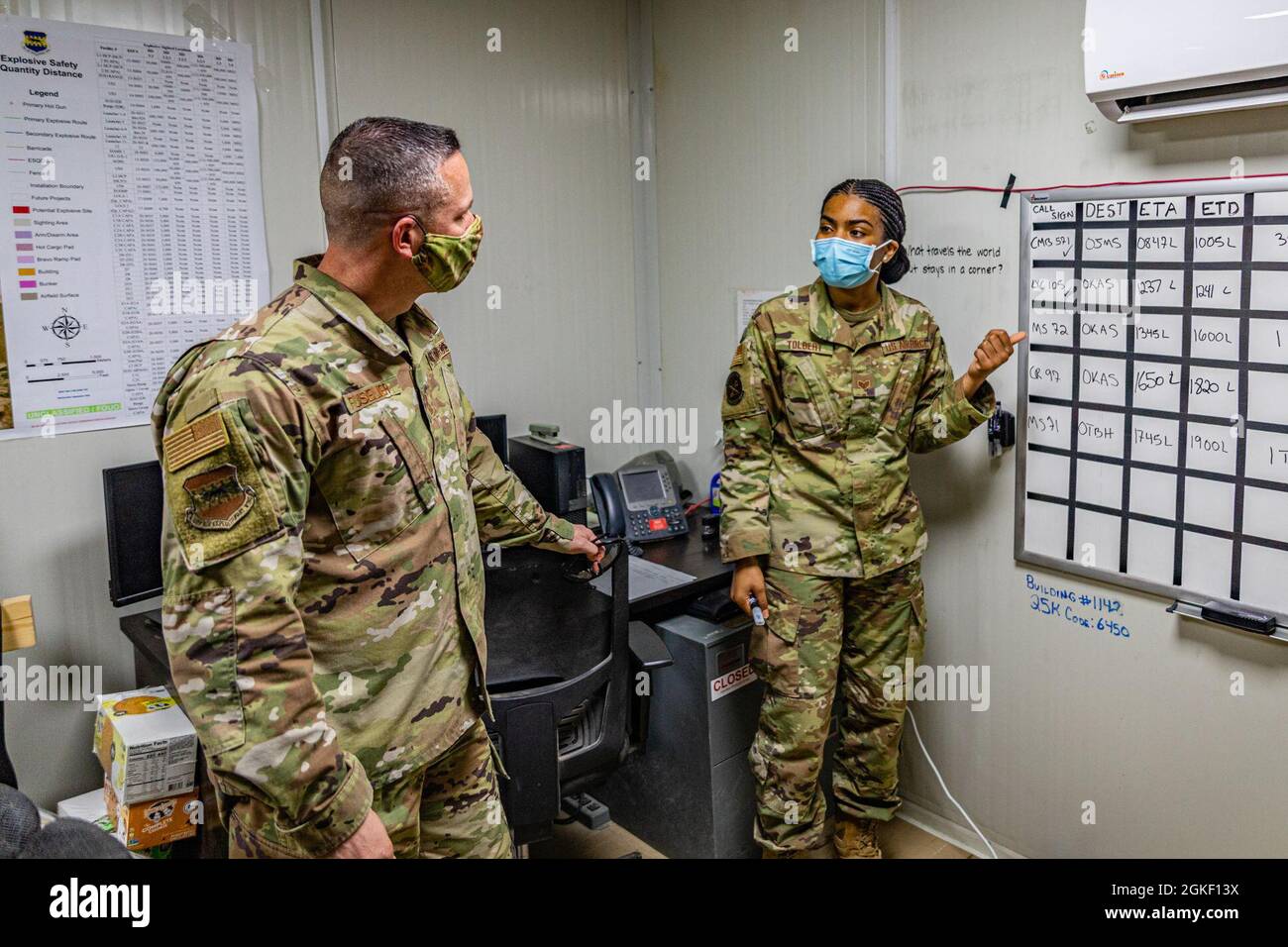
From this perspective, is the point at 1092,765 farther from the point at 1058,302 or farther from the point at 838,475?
the point at 1058,302

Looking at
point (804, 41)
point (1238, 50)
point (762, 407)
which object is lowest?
point (762, 407)

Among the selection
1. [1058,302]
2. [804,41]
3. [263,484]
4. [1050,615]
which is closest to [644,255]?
[804,41]

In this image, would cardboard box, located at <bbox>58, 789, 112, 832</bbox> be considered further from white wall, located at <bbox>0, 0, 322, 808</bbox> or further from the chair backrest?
the chair backrest

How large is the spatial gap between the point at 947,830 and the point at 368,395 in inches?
79.1

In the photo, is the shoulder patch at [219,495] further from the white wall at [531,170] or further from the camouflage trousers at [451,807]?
the white wall at [531,170]

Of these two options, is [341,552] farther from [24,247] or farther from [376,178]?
[24,247]

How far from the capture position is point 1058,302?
2123mm

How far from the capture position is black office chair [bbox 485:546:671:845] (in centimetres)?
181

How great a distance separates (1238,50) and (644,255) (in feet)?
6.13

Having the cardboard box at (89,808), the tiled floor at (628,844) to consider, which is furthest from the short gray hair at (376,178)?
the tiled floor at (628,844)

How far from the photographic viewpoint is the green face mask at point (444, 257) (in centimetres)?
136

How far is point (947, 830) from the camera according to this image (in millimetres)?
2559

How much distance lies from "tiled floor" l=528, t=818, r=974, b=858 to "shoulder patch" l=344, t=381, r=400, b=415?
153cm
